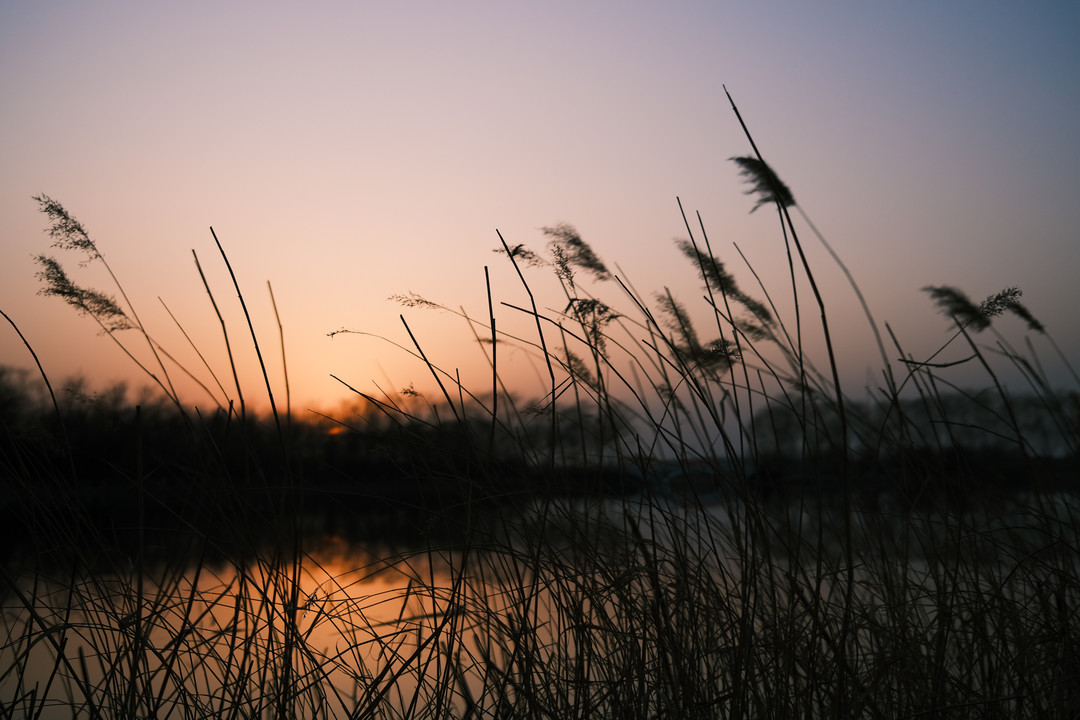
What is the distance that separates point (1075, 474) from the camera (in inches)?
70.9

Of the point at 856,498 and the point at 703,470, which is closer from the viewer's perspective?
the point at 703,470

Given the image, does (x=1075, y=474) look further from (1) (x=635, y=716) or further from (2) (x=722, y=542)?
(1) (x=635, y=716)

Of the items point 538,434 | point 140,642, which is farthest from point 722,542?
point 140,642

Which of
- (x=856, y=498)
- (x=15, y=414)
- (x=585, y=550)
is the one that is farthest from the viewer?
(x=15, y=414)

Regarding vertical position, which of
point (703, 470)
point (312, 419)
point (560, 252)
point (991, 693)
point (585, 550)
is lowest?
point (991, 693)

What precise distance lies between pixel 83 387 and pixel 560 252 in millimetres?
1140

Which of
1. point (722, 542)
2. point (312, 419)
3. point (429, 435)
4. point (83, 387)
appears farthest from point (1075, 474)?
point (83, 387)

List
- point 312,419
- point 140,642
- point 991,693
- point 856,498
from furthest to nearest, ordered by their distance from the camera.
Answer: point 856,498, point 312,419, point 991,693, point 140,642

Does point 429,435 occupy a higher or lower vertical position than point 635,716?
higher

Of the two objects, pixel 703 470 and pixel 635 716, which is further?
pixel 703 470

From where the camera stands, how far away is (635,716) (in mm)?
1305

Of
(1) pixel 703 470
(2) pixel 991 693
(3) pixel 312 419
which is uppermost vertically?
(3) pixel 312 419

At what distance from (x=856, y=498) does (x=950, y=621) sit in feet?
3.36

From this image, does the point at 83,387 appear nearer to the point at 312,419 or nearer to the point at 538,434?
the point at 312,419
